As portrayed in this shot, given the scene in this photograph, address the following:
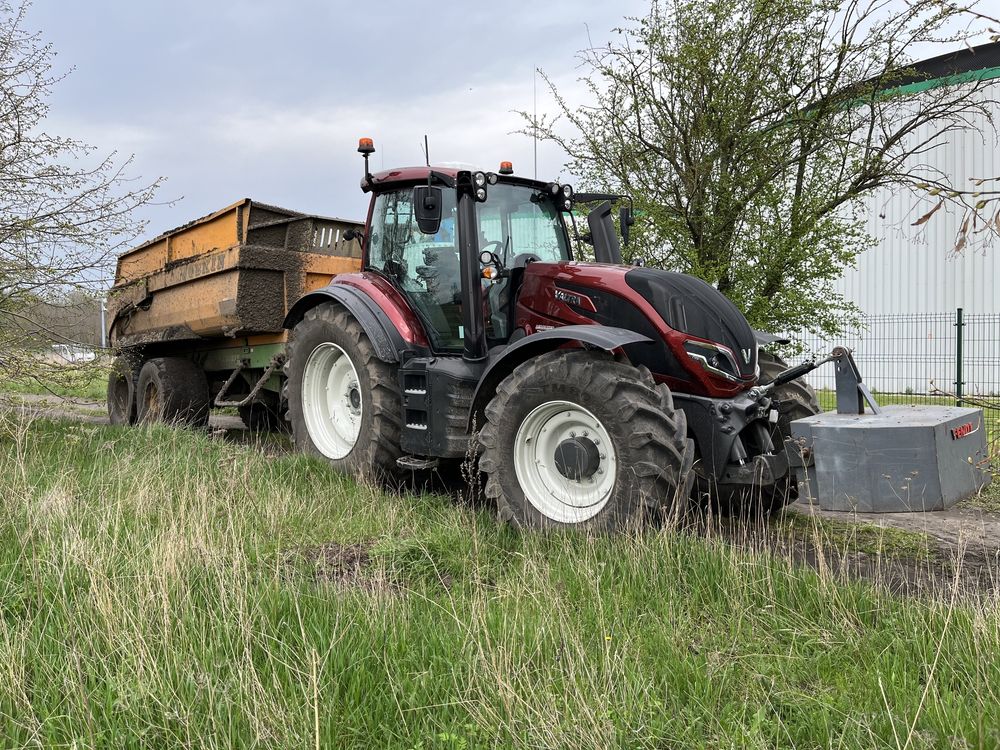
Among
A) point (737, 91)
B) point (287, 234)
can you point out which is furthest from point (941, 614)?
point (737, 91)

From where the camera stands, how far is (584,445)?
4.30 m

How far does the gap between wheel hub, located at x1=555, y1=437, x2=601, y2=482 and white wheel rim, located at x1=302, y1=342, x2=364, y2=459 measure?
2340 mm

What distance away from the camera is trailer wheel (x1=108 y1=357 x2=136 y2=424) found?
31.3 feet

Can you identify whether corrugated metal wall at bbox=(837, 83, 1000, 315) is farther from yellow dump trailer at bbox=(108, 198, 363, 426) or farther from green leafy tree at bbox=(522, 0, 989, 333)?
yellow dump trailer at bbox=(108, 198, 363, 426)

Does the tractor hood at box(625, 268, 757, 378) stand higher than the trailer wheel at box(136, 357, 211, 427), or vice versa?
the tractor hood at box(625, 268, 757, 378)

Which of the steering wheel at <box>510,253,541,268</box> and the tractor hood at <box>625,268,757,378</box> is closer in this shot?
the tractor hood at <box>625,268,757,378</box>

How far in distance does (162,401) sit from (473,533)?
5.58 m

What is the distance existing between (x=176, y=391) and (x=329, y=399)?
2961 mm

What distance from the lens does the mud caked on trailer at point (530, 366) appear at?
13.4ft

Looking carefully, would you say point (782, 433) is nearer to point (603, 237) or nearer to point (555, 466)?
point (555, 466)

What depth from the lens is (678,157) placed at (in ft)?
30.7

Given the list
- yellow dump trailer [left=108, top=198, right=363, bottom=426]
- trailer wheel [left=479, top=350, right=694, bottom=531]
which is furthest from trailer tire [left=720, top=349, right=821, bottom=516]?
yellow dump trailer [left=108, top=198, right=363, bottom=426]

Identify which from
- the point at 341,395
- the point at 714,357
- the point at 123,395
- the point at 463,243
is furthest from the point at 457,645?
the point at 123,395

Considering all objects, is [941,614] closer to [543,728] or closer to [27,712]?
[543,728]
